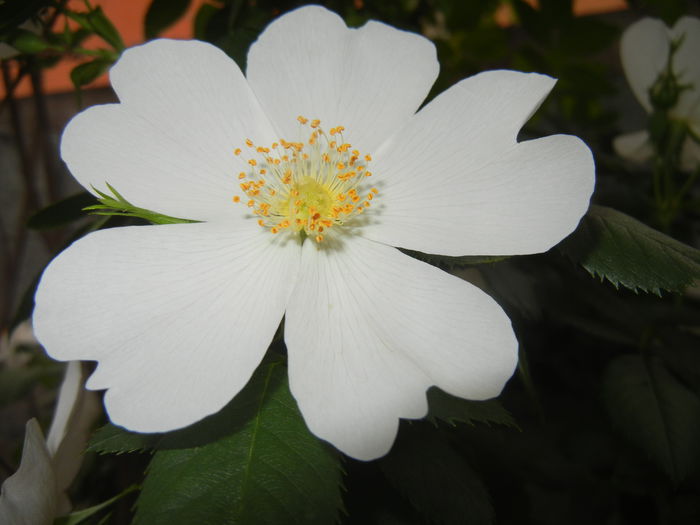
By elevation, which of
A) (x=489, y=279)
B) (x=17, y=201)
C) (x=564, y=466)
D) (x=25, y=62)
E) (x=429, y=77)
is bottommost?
(x=17, y=201)

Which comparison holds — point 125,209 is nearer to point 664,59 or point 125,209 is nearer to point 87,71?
point 87,71

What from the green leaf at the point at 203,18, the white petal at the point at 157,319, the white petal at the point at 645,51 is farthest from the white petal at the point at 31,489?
the white petal at the point at 645,51

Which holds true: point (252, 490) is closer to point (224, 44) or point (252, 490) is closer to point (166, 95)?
point (166, 95)

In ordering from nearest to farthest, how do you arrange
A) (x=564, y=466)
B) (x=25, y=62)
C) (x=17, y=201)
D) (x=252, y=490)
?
(x=252, y=490), (x=25, y=62), (x=564, y=466), (x=17, y=201)

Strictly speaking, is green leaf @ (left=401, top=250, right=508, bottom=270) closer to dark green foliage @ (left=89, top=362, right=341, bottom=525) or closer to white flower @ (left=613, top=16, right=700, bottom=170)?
dark green foliage @ (left=89, top=362, right=341, bottom=525)

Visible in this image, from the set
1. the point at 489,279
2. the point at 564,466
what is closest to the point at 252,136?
the point at 489,279

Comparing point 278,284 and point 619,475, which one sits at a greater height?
point 278,284

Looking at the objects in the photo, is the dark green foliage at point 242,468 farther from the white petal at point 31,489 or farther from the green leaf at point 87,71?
the green leaf at point 87,71

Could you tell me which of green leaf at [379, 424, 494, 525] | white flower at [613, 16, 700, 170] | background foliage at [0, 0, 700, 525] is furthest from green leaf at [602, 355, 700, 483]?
white flower at [613, 16, 700, 170]
